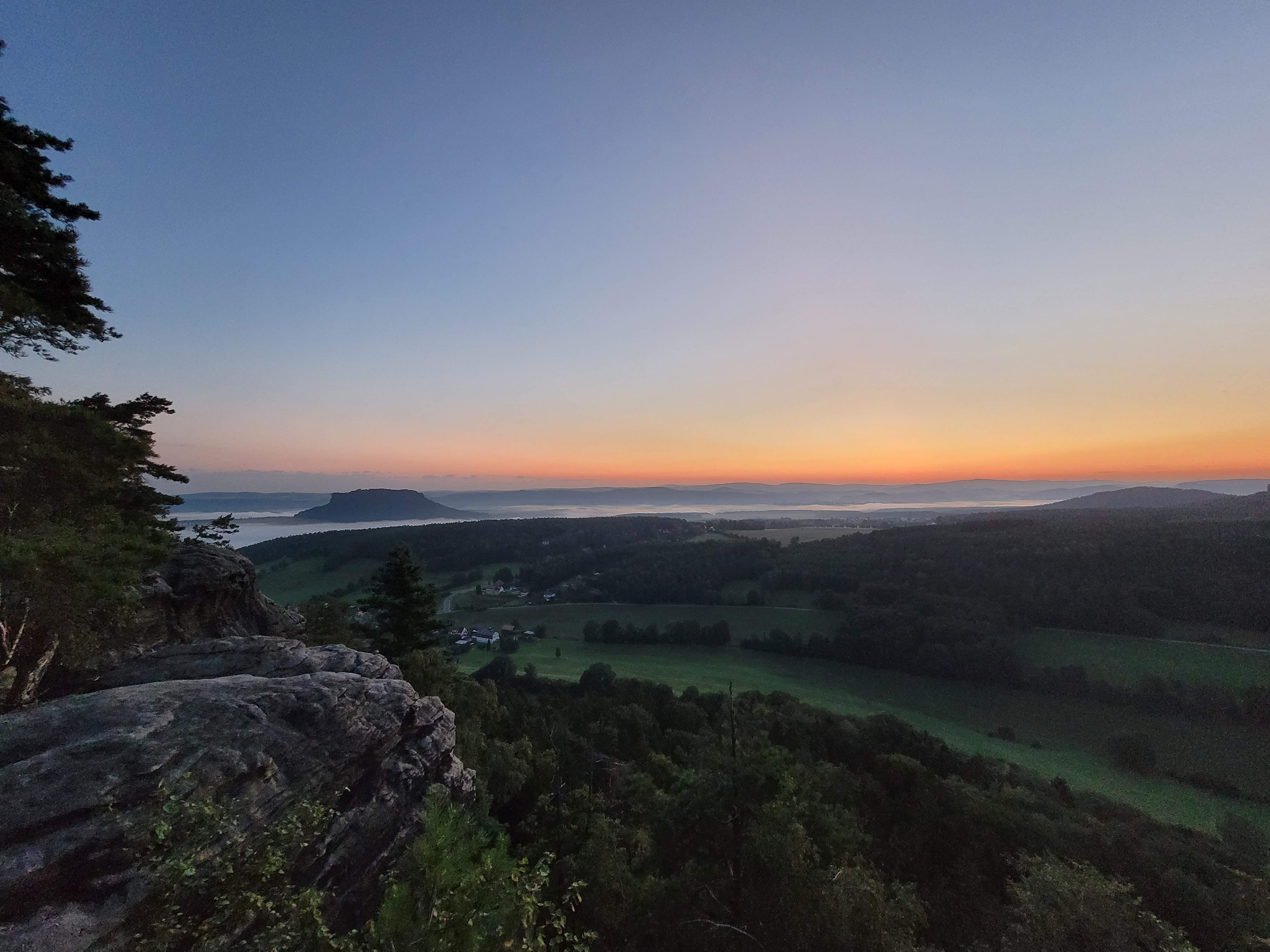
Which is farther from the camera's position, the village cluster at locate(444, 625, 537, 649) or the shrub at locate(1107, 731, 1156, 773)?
the village cluster at locate(444, 625, 537, 649)

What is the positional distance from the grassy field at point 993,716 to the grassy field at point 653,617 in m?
6.45

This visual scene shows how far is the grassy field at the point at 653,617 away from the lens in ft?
267

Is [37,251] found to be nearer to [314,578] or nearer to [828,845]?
[828,845]

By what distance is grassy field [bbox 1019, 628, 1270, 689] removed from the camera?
51969mm

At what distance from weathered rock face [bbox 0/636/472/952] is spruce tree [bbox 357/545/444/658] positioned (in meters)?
10.7

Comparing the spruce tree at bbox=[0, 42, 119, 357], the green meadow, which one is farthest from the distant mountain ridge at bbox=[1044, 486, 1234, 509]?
the spruce tree at bbox=[0, 42, 119, 357]

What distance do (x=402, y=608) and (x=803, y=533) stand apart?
492 ft

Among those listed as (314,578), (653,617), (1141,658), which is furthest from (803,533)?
(314,578)

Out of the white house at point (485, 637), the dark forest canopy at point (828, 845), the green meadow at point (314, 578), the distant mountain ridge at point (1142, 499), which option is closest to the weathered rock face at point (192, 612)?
the dark forest canopy at point (828, 845)

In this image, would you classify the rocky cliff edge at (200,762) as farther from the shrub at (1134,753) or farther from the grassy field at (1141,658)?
the grassy field at (1141,658)

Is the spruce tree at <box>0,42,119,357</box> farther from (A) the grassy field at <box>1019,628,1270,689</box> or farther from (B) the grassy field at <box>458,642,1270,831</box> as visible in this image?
(A) the grassy field at <box>1019,628,1270,689</box>

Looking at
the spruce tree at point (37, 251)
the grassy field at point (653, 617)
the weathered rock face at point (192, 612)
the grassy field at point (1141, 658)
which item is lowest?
the grassy field at point (653, 617)

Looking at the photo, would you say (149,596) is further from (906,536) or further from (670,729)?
(906,536)

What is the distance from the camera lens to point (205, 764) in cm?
827
